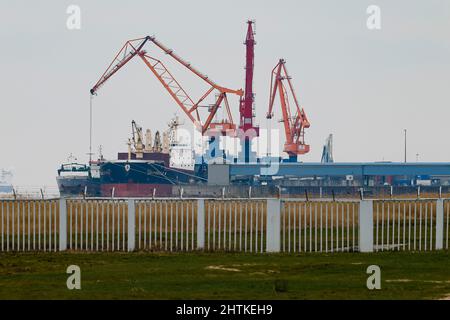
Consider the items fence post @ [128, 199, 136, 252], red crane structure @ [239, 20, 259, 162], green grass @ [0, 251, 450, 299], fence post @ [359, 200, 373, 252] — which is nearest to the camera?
green grass @ [0, 251, 450, 299]

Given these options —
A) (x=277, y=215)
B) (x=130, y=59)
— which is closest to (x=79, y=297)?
(x=277, y=215)

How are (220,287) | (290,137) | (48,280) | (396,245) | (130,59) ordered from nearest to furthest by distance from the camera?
1. (220,287)
2. (48,280)
3. (396,245)
4. (130,59)
5. (290,137)

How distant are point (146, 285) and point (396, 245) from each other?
1315 cm

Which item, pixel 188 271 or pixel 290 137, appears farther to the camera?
pixel 290 137

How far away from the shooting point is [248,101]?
16638 cm

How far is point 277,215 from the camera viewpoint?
3228cm

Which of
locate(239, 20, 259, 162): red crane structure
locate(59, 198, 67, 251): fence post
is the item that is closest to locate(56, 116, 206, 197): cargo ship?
locate(239, 20, 259, 162): red crane structure

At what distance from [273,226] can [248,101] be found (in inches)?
5300

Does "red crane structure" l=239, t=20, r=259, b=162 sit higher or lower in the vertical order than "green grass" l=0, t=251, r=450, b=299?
higher

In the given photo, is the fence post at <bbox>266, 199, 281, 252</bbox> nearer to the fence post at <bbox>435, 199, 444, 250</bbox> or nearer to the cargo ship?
the fence post at <bbox>435, 199, 444, 250</bbox>

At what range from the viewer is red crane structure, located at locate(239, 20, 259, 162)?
6388 inches

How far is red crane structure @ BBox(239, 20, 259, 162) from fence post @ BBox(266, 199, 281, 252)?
428ft
